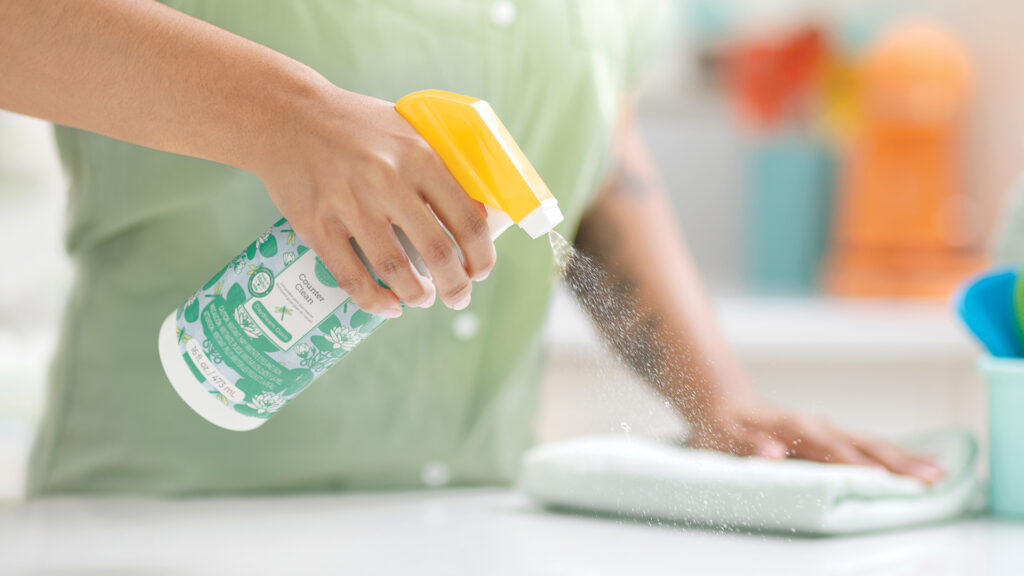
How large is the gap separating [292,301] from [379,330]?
22 cm

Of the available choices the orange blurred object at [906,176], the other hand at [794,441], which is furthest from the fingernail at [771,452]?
the orange blurred object at [906,176]

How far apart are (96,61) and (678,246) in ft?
1.53

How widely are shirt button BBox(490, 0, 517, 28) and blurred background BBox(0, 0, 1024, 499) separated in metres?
0.39

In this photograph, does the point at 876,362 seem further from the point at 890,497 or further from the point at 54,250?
the point at 54,250

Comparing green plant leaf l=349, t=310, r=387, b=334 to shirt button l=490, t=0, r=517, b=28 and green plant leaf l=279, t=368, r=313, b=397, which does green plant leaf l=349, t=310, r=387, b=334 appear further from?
shirt button l=490, t=0, r=517, b=28

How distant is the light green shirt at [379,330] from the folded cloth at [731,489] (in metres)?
0.09

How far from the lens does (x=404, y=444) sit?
2.09 feet

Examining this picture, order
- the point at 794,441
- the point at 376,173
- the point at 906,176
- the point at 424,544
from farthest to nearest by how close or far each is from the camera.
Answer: the point at 906,176
the point at 794,441
the point at 424,544
the point at 376,173

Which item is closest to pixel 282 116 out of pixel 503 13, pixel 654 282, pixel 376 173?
pixel 376 173

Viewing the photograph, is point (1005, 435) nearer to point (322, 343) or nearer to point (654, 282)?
point (654, 282)

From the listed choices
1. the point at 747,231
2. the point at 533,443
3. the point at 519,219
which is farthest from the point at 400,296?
the point at 747,231

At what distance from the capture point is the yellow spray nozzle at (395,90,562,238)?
379 mm

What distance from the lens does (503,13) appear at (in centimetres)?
62

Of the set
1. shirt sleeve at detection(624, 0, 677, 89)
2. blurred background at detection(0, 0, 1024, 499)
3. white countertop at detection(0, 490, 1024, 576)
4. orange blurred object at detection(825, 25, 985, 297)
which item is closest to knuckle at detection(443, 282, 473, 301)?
white countertop at detection(0, 490, 1024, 576)
